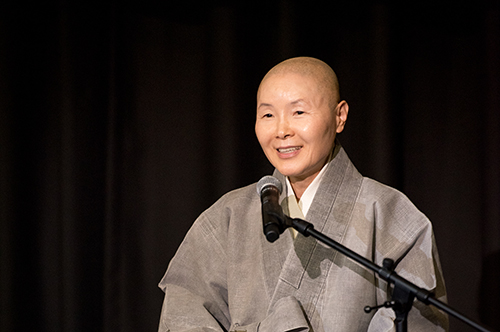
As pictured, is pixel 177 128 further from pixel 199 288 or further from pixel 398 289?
pixel 398 289

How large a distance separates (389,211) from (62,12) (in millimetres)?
1520

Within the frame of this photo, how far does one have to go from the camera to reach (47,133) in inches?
82.9

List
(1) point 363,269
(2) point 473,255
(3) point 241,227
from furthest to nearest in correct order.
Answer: (2) point 473,255, (3) point 241,227, (1) point 363,269

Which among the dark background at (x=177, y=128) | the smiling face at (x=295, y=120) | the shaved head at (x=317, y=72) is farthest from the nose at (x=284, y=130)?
the dark background at (x=177, y=128)

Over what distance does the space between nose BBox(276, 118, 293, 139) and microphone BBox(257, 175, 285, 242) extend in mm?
182

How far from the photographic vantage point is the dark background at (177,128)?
6.67 feet

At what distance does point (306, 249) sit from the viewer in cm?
136

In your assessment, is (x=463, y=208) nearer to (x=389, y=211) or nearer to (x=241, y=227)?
(x=389, y=211)

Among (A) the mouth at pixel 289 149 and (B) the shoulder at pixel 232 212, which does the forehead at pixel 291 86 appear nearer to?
(A) the mouth at pixel 289 149

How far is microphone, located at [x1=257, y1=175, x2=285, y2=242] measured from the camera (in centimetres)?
101

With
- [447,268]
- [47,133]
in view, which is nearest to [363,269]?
[447,268]

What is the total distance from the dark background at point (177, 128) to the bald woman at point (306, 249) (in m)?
0.67

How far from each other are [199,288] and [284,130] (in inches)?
20.2

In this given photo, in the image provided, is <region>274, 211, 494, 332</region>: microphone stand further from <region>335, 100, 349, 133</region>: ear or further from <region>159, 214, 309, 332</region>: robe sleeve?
<region>335, 100, 349, 133</region>: ear
